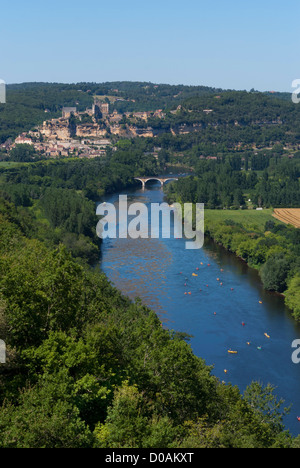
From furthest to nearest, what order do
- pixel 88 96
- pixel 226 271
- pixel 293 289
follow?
pixel 88 96 → pixel 226 271 → pixel 293 289

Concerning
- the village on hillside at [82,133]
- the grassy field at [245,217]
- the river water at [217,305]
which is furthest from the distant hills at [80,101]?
the river water at [217,305]

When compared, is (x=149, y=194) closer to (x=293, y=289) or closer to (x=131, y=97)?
(x=293, y=289)

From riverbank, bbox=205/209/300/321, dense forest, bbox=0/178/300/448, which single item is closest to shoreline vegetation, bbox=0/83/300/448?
dense forest, bbox=0/178/300/448

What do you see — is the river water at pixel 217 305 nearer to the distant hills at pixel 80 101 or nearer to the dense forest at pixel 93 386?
the dense forest at pixel 93 386

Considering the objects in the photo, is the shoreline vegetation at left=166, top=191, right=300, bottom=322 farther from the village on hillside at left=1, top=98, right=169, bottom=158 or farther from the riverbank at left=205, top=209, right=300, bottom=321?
the village on hillside at left=1, top=98, right=169, bottom=158

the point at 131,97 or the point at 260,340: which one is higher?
the point at 131,97

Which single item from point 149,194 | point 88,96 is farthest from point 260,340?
point 88,96
